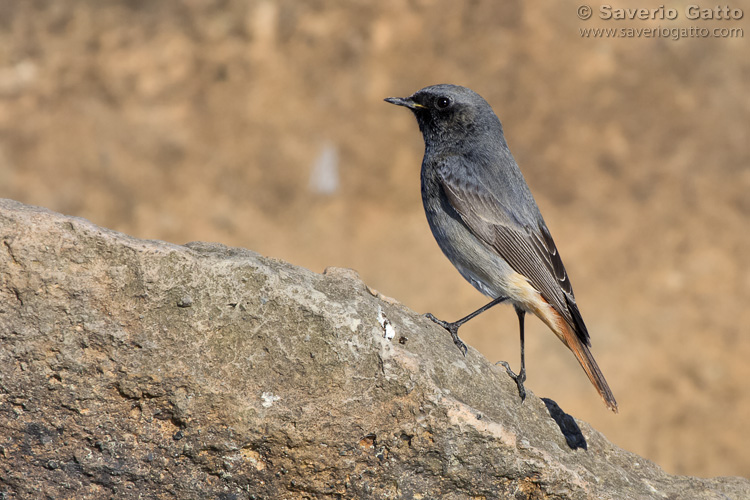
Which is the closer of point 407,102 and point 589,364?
point 589,364

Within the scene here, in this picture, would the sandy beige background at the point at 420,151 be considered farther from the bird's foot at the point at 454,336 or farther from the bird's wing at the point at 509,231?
the bird's foot at the point at 454,336

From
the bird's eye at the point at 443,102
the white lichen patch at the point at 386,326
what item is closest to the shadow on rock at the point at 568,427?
the white lichen patch at the point at 386,326

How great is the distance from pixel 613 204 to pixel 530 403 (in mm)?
4624

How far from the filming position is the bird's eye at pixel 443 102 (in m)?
5.63

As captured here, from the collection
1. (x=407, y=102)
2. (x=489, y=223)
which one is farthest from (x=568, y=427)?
(x=407, y=102)

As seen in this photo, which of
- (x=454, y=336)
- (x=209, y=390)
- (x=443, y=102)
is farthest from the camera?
(x=443, y=102)

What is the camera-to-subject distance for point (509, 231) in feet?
16.9

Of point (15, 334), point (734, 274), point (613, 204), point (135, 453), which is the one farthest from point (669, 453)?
point (15, 334)

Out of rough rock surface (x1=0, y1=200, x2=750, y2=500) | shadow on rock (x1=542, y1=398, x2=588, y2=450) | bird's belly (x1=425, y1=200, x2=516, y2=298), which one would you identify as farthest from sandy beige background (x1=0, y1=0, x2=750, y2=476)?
rough rock surface (x1=0, y1=200, x2=750, y2=500)

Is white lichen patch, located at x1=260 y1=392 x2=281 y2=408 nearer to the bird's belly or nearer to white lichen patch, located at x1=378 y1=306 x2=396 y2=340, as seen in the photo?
white lichen patch, located at x1=378 y1=306 x2=396 y2=340

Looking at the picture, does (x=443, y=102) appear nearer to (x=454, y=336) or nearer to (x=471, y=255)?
(x=471, y=255)

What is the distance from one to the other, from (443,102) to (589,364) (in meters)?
2.16

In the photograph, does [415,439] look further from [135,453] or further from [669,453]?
[669,453]

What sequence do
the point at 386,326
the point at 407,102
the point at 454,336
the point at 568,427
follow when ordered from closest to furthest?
the point at 386,326
the point at 454,336
the point at 568,427
the point at 407,102
